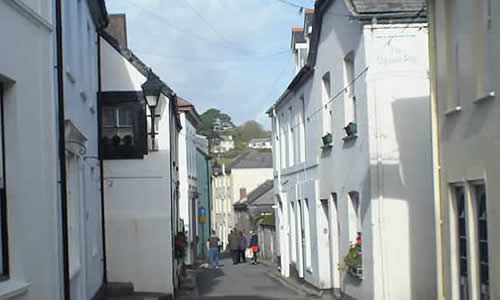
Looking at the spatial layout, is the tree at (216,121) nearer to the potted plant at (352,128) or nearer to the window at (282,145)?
the window at (282,145)

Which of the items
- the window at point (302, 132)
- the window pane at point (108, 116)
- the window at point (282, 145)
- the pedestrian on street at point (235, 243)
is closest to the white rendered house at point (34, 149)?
the window pane at point (108, 116)

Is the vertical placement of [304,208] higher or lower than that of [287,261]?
higher

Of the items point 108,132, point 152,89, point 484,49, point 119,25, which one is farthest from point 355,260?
point 119,25

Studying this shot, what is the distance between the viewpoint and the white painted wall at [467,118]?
8984 millimetres

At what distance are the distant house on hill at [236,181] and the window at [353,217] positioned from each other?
54.8 meters

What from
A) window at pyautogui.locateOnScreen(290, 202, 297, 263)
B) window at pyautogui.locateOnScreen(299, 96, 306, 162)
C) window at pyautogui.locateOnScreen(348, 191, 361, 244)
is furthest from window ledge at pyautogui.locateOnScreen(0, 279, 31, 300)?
window at pyautogui.locateOnScreen(290, 202, 297, 263)

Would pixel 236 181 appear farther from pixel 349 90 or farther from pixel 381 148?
pixel 381 148

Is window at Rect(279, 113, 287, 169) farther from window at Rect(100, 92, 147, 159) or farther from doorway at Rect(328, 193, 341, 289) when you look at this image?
window at Rect(100, 92, 147, 159)

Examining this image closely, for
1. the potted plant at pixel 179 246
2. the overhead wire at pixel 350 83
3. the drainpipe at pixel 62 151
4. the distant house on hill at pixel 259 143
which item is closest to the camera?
the drainpipe at pixel 62 151

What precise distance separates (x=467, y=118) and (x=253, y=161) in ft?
215

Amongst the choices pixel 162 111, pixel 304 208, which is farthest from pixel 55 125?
pixel 304 208

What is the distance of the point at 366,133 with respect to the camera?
15.0 meters

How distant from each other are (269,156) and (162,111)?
58.0 meters

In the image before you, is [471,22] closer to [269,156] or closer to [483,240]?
[483,240]
